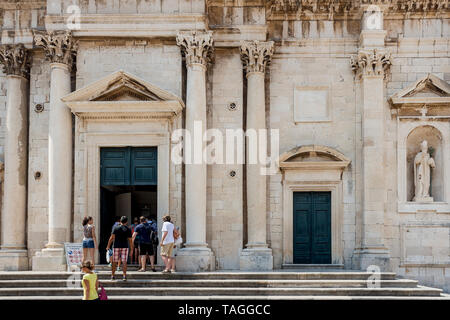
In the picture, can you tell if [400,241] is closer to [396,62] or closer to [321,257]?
[321,257]

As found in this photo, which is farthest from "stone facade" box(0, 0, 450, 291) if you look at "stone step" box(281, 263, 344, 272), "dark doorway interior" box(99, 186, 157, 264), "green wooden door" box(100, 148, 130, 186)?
"dark doorway interior" box(99, 186, 157, 264)

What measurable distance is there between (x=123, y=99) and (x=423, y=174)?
9142 millimetres

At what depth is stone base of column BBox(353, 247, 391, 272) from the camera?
19219 mm

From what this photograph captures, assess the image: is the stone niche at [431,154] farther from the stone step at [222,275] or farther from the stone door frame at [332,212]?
the stone step at [222,275]

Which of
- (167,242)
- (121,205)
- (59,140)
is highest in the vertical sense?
(59,140)

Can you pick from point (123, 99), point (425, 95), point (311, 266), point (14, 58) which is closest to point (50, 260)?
point (123, 99)

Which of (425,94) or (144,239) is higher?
(425,94)

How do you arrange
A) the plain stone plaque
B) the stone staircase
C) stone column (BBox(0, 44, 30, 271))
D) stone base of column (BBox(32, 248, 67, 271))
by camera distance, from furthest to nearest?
the plain stone plaque, stone column (BBox(0, 44, 30, 271)), stone base of column (BBox(32, 248, 67, 271)), the stone staircase

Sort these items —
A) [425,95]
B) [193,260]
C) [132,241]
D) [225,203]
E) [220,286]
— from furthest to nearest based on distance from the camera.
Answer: [425,95] < [225,203] < [193,260] < [132,241] < [220,286]

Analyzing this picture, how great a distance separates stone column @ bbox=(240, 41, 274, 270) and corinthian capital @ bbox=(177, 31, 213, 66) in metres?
1.25

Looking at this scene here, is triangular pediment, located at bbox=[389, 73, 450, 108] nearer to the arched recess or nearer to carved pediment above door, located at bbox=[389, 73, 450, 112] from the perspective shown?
carved pediment above door, located at bbox=[389, 73, 450, 112]

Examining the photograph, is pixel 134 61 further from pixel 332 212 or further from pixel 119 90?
pixel 332 212

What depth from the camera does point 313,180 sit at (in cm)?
2041

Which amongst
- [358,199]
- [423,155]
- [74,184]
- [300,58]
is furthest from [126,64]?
[423,155]
